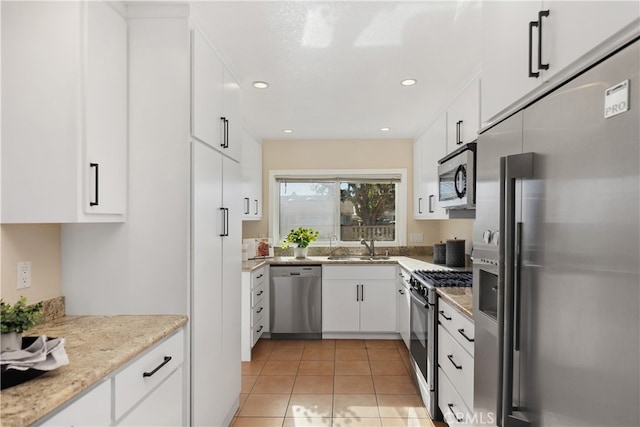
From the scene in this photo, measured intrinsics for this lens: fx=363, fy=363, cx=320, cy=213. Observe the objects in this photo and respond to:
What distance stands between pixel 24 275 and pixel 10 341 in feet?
2.03

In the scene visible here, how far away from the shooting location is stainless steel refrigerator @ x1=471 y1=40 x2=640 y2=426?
0.70m

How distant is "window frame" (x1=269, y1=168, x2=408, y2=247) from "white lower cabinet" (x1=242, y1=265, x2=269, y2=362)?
90cm

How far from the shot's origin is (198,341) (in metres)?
1.92

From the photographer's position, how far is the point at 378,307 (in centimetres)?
424

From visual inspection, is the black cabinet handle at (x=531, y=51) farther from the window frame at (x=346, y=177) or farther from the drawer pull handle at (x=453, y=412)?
the window frame at (x=346, y=177)

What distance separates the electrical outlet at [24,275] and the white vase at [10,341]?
1.92 ft

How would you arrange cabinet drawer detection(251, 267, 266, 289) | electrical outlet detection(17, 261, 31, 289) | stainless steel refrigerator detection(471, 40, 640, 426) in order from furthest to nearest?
cabinet drawer detection(251, 267, 266, 289) < electrical outlet detection(17, 261, 31, 289) < stainless steel refrigerator detection(471, 40, 640, 426)

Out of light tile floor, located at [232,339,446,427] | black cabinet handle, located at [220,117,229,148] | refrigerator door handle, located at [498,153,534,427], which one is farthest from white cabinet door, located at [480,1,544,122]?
light tile floor, located at [232,339,446,427]

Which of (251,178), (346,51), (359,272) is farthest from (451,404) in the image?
(251,178)

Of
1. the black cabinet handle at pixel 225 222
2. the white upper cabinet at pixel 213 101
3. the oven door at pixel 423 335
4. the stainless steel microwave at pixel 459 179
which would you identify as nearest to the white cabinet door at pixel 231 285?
the black cabinet handle at pixel 225 222

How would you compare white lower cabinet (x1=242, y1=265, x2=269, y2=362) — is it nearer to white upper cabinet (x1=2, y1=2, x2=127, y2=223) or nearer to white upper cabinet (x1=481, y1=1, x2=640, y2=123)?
white upper cabinet (x1=2, y1=2, x2=127, y2=223)

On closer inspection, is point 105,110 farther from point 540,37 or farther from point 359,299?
point 359,299

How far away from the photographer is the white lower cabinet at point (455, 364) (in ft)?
6.15

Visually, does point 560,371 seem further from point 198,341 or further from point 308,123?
point 308,123
